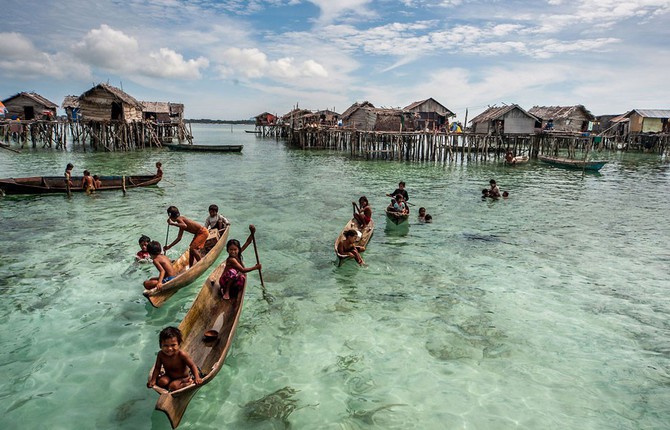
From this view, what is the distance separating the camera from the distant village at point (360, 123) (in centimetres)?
3722

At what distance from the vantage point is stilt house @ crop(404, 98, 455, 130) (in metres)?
42.8

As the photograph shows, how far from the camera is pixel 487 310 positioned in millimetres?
8281

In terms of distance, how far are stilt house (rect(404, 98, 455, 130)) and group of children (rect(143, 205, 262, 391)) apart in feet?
116

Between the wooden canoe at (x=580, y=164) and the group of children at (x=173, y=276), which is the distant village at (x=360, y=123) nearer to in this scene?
the wooden canoe at (x=580, y=164)

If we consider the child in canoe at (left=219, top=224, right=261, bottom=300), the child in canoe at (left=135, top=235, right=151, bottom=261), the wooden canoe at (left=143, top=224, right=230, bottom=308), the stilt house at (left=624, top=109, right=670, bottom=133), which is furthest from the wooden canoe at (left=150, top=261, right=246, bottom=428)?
the stilt house at (left=624, top=109, right=670, bottom=133)

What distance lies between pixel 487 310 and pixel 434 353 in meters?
2.13

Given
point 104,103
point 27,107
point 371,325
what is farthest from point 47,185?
point 27,107

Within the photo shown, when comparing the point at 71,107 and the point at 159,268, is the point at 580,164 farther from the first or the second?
the point at 71,107

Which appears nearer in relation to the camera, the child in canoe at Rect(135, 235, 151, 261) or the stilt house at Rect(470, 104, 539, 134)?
the child in canoe at Rect(135, 235, 151, 261)

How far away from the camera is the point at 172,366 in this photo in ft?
16.4

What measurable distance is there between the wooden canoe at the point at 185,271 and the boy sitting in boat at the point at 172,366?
8.48 feet

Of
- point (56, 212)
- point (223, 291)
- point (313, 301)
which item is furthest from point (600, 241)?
point (56, 212)

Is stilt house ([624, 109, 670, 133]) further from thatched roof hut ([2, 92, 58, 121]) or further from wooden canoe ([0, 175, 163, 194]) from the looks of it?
thatched roof hut ([2, 92, 58, 121])

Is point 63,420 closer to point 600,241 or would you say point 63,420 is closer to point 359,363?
point 359,363
